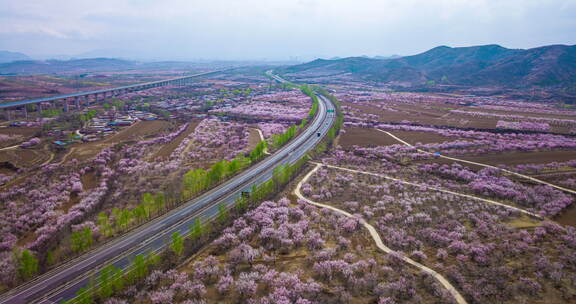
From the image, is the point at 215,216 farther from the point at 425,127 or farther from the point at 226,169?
the point at 425,127

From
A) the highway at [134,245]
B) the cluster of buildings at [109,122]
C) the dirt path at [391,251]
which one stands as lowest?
the highway at [134,245]

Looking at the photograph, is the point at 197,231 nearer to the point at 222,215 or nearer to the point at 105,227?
the point at 222,215

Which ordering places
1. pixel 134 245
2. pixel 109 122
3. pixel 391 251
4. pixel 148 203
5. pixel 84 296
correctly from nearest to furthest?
pixel 84 296, pixel 391 251, pixel 134 245, pixel 148 203, pixel 109 122

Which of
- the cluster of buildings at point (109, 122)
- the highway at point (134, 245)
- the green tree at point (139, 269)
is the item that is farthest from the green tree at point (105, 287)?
the cluster of buildings at point (109, 122)

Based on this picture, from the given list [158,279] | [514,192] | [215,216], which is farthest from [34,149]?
[514,192]

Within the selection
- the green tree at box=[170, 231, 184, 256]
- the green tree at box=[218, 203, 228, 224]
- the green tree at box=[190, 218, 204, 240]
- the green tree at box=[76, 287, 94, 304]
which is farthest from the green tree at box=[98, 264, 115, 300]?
the green tree at box=[218, 203, 228, 224]

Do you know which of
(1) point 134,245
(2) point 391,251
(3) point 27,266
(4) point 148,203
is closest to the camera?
(3) point 27,266

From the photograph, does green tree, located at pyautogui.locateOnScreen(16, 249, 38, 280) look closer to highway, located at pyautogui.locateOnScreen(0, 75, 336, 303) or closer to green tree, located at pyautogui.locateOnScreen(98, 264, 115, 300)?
highway, located at pyautogui.locateOnScreen(0, 75, 336, 303)

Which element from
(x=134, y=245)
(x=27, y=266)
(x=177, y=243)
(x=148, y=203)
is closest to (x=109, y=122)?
(x=148, y=203)

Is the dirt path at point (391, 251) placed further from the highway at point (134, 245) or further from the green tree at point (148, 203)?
the green tree at point (148, 203)
